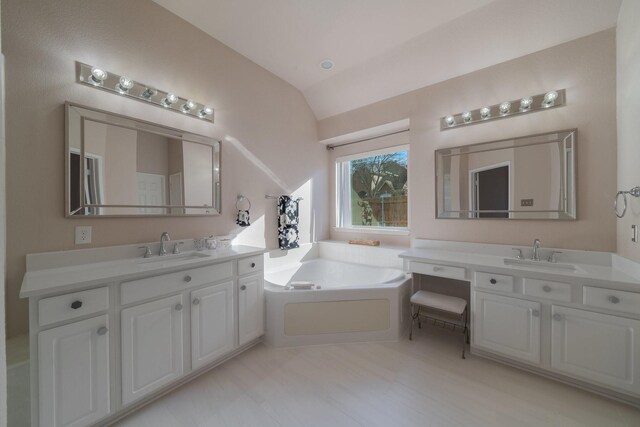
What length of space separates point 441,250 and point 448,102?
60.2 inches

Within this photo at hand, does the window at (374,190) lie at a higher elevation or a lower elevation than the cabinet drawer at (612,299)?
higher

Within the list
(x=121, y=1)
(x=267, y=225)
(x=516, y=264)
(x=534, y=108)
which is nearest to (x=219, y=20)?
(x=121, y=1)

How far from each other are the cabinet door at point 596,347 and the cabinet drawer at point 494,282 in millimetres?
300

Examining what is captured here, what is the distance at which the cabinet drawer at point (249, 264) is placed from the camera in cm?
238

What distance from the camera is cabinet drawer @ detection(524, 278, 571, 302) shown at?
78.4 inches

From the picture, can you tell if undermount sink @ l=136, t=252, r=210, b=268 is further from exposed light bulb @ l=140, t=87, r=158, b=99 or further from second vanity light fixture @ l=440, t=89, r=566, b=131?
second vanity light fixture @ l=440, t=89, r=566, b=131

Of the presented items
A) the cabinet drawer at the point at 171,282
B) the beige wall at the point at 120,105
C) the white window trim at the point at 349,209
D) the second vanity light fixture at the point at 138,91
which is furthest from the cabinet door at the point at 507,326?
the second vanity light fixture at the point at 138,91

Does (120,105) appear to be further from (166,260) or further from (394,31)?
(394,31)

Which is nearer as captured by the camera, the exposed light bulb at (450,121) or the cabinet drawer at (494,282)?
the cabinet drawer at (494,282)

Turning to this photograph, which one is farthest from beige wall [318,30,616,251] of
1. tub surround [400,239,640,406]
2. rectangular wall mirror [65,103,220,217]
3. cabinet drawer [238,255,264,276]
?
rectangular wall mirror [65,103,220,217]

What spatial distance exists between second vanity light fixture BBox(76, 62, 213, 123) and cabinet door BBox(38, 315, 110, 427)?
1.61m

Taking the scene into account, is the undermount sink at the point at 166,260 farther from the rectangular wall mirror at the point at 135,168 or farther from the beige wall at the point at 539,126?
the beige wall at the point at 539,126

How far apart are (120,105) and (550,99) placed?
136 inches

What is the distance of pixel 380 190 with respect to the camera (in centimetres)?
387
